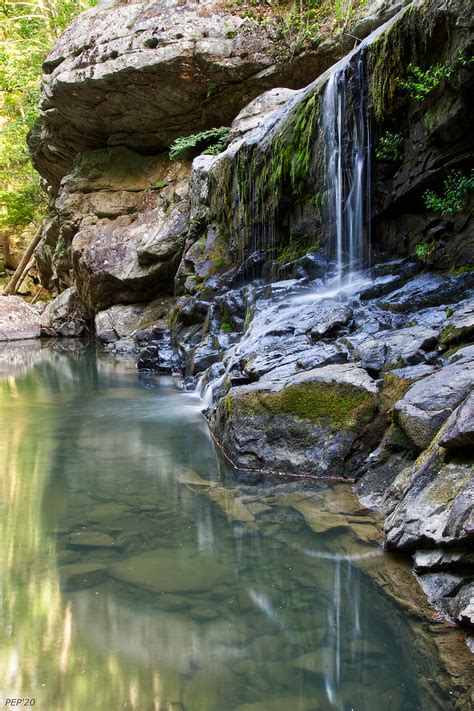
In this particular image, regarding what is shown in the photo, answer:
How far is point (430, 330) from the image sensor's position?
5652mm

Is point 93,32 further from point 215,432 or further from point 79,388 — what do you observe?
point 215,432

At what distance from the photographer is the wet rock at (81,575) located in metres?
3.12

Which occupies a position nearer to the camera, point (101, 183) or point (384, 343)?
point (384, 343)

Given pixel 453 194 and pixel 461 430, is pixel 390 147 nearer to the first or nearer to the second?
pixel 453 194

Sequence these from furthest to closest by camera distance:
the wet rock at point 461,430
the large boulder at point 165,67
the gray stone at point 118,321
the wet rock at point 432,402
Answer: the gray stone at point 118,321, the large boulder at point 165,67, the wet rock at point 432,402, the wet rock at point 461,430

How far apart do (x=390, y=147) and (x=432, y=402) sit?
19.9 ft

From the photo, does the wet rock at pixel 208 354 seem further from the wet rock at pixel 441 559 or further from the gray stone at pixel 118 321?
the gray stone at pixel 118 321

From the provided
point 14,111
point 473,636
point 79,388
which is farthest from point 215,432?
point 14,111

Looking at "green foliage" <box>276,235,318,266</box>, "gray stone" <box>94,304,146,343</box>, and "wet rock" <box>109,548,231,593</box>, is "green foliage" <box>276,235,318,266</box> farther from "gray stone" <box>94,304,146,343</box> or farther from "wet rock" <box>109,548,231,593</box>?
"gray stone" <box>94,304,146,343</box>

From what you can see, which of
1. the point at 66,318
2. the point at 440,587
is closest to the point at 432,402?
the point at 440,587

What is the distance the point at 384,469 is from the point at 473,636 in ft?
6.54

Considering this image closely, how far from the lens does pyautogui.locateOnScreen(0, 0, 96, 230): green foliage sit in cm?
2072

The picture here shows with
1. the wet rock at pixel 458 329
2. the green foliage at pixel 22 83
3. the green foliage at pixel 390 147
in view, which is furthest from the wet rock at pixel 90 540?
the green foliage at pixel 22 83

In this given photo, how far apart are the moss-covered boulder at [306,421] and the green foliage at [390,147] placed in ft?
15.8
